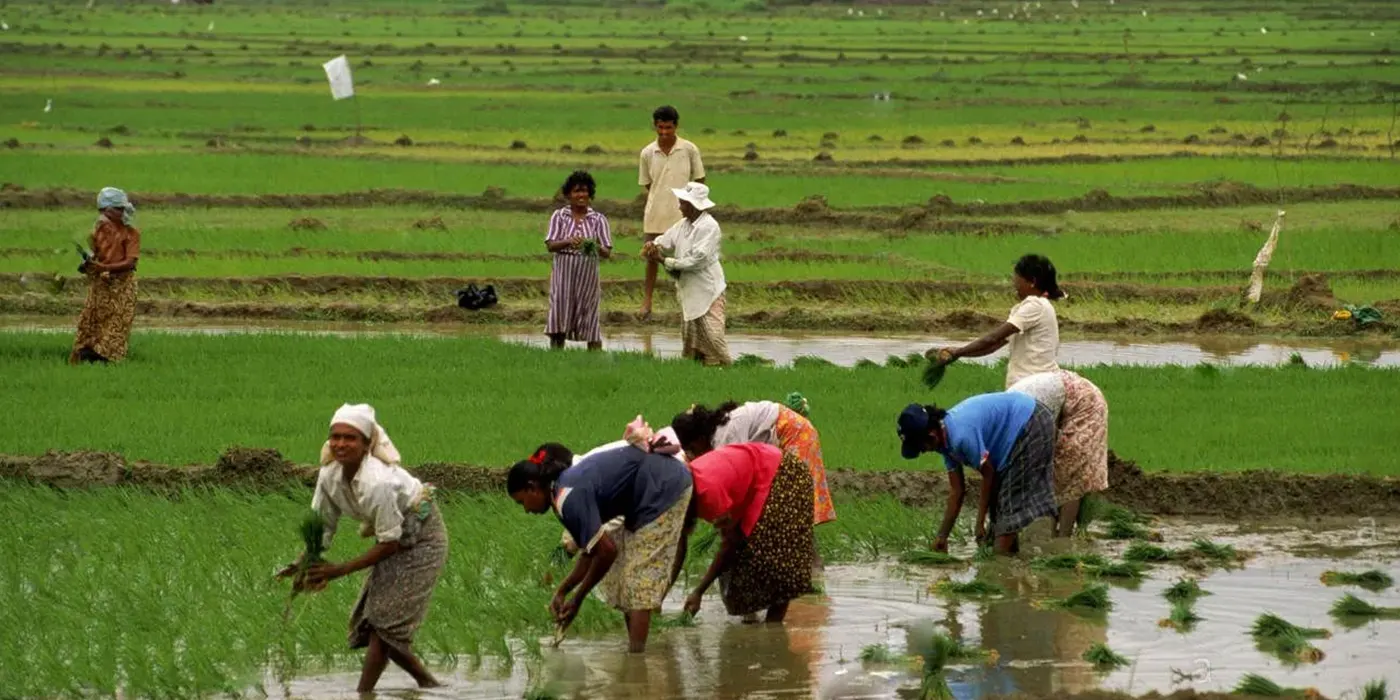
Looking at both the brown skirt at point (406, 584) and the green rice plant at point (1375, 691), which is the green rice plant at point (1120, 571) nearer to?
the green rice plant at point (1375, 691)

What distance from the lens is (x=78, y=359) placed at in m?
13.0

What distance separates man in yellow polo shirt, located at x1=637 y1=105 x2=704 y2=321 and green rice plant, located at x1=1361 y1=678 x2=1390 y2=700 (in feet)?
24.6

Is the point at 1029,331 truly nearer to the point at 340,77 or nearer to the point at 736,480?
the point at 736,480

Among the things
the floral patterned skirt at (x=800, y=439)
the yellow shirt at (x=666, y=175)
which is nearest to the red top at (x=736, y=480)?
the floral patterned skirt at (x=800, y=439)

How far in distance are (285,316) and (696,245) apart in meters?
5.71

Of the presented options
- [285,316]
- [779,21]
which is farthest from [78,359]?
[779,21]

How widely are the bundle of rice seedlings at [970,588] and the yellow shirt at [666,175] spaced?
5.71 m

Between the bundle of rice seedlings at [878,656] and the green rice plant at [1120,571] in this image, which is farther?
the green rice plant at [1120,571]

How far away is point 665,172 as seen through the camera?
1379 cm

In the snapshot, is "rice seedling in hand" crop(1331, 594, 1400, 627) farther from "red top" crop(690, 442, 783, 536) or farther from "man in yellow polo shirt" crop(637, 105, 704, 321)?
"man in yellow polo shirt" crop(637, 105, 704, 321)

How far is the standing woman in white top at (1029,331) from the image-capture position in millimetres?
8828

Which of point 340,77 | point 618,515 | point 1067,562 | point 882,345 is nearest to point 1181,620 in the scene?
Result: point 1067,562

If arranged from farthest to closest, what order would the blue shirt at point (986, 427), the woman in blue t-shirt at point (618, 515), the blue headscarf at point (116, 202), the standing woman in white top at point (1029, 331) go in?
the blue headscarf at point (116, 202) < the standing woman in white top at point (1029, 331) < the blue shirt at point (986, 427) < the woman in blue t-shirt at point (618, 515)

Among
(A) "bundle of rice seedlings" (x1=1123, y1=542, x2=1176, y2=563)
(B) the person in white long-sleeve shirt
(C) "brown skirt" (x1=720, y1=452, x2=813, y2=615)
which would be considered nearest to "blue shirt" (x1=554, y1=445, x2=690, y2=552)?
(C) "brown skirt" (x1=720, y1=452, x2=813, y2=615)
